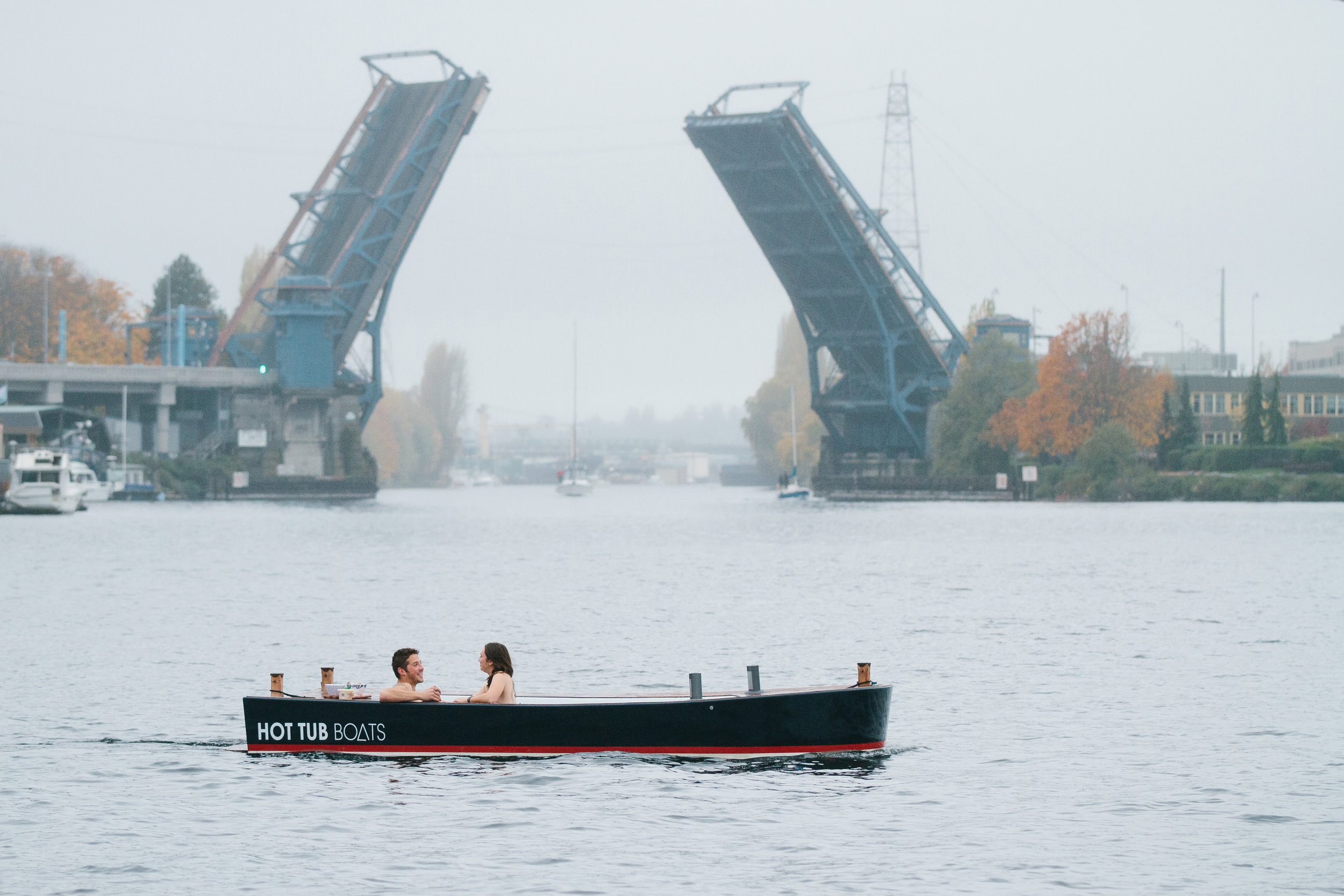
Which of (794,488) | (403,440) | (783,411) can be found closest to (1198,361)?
(783,411)

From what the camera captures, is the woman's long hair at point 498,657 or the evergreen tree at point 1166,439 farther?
the evergreen tree at point 1166,439

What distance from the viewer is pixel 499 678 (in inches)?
587

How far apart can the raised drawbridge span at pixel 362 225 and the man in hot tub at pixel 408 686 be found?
52.3m

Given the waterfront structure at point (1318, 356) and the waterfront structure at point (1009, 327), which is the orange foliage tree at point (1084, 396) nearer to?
the waterfront structure at point (1009, 327)

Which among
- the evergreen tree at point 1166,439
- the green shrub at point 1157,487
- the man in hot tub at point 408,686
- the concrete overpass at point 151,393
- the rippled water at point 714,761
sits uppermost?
the concrete overpass at point 151,393

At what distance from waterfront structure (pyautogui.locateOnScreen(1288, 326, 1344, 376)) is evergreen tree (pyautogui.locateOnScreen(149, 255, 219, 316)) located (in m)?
80.3

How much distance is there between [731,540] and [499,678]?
142ft

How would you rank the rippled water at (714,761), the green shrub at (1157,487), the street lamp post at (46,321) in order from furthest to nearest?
the street lamp post at (46,321)
the green shrub at (1157,487)
the rippled water at (714,761)

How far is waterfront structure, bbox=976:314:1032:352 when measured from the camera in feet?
292

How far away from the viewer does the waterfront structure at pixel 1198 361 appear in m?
126

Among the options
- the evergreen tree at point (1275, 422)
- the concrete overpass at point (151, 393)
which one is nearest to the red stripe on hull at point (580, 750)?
the evergreen tree at point (1275, 422)

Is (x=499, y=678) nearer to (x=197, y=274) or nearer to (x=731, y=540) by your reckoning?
(x=731, y=540)

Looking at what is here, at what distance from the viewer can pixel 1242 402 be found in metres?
96.6

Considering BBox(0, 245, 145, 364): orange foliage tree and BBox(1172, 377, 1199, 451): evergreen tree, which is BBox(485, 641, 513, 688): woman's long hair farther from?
BBox(0, 245, 145, 364): orange foliage tree
